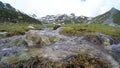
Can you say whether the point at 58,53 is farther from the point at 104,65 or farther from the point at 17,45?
the point at 17,45

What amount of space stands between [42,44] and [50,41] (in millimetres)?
3363

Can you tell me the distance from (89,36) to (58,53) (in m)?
16.6

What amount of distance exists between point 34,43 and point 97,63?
562 inches

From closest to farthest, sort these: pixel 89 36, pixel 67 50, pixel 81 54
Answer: pixel 81 54, pixel 67 50, pixel 89 36

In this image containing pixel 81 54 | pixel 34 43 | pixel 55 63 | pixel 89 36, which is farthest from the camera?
pixel 89 36

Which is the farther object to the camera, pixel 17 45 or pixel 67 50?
pixel 17 45

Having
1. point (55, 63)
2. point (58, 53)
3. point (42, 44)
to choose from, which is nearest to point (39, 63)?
point (55, 63)

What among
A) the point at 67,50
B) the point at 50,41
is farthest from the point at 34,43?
the point at 67,50

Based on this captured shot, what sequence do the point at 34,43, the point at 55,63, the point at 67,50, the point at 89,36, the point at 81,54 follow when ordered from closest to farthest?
the point at 55,63 < the point at 81,54 < the point at 67,50 < the point at 34,43 < the point at 89,36

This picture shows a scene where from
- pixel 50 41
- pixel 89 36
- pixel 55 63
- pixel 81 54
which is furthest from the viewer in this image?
pixel 89 36

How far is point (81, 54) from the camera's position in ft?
107

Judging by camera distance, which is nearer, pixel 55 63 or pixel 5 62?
pixel 55 63

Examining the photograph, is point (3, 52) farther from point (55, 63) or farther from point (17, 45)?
point (55, 63)

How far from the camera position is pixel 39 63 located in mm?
31062
